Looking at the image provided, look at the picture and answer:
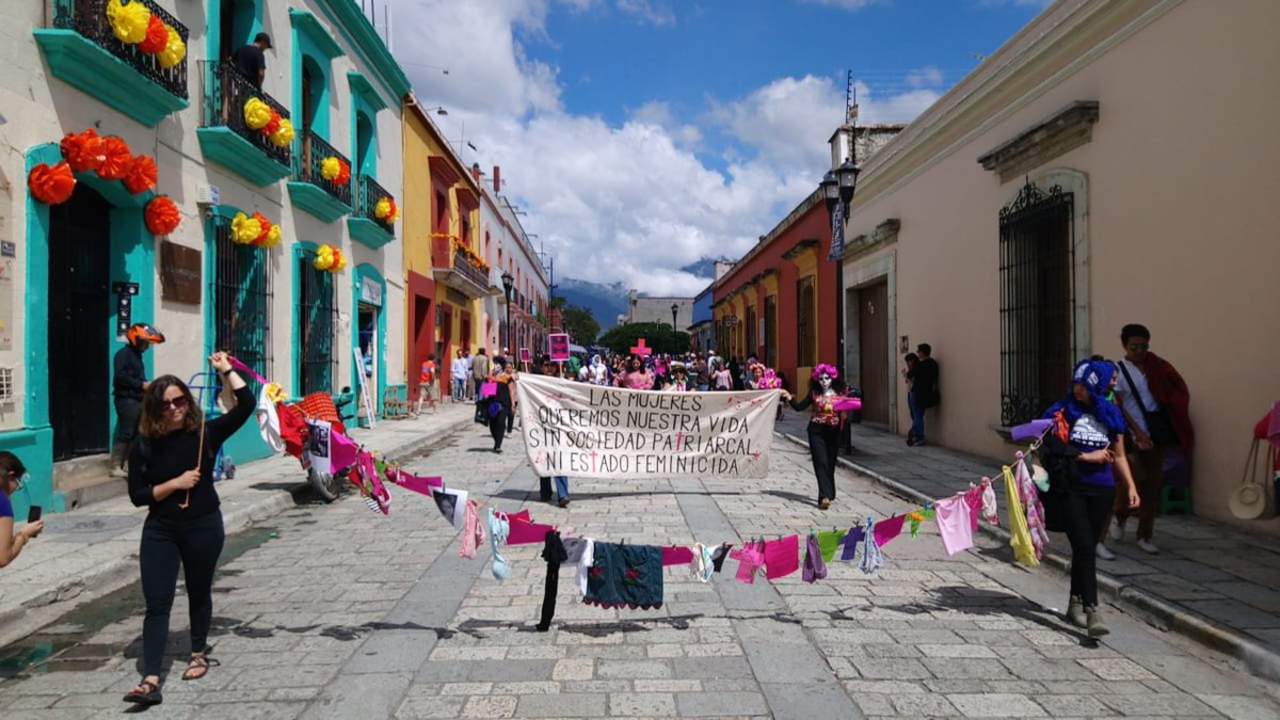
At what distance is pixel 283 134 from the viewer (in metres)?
11.8

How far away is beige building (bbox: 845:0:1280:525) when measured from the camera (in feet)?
22.9

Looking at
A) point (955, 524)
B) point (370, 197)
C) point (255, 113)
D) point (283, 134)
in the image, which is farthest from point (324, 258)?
point (955, 524)

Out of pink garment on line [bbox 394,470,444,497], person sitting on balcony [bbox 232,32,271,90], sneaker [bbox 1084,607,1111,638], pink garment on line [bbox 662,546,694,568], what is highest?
person sitting on balcony [bbox 232,32,271,90]

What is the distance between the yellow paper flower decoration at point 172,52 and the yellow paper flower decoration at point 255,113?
1751 mm

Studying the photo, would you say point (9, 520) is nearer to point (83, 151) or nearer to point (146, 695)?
point (146, 695)

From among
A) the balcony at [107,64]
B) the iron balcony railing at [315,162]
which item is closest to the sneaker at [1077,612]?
the balcony at [107,64]

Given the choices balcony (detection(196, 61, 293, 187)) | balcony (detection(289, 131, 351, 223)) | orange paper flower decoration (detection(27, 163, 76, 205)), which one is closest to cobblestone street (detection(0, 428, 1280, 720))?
orange paper flower decoration (detection(27, 163, 76, 205))

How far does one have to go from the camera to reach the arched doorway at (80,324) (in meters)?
8.23

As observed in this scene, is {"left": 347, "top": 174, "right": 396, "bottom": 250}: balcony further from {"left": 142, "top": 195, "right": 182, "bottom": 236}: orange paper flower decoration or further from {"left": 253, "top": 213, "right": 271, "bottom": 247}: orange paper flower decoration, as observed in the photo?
{"left": 142, "top": 195, "right": 182, "bottom": 236}: orange paper flower decoration

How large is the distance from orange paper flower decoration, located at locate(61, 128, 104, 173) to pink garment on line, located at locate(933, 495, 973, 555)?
7.80 metres

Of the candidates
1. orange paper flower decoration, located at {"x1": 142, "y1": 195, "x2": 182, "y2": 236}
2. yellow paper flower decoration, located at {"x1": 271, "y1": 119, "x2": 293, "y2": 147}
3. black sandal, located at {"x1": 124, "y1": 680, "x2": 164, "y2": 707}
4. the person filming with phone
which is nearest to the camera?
the person filming with phone

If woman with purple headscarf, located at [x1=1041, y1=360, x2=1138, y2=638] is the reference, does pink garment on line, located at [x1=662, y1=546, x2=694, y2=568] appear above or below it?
below

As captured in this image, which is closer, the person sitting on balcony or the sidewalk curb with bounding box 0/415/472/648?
the sidewalk curb with bounding box 0/415/472/648

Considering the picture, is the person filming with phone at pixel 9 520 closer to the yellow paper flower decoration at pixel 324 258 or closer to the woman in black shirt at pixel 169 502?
the woman in black shirt at pixel 169 502
